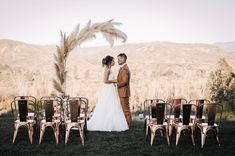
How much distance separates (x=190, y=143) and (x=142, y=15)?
142ft

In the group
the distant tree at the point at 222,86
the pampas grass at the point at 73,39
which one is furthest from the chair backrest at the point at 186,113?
the distant tree at the point at 222,86

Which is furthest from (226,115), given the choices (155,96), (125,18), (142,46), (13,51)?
(142,46)

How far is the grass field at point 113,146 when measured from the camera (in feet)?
21.2

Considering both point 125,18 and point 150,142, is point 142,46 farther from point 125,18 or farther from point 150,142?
point 150,142

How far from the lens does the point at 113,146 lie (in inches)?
273

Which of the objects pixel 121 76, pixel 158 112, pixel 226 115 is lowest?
pixel 226 115

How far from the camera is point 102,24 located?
929cm

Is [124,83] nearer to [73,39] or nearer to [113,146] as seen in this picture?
[73,39]

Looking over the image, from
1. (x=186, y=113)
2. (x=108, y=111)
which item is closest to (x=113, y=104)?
(x=108, y=111)

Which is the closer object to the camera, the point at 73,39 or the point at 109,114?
the point at 109,114

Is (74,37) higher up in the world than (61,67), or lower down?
higher up

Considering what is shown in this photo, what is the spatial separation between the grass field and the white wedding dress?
0.31 metres

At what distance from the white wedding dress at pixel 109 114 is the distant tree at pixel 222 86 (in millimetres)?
4771

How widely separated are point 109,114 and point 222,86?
5.29 m
